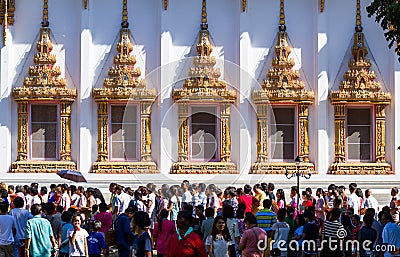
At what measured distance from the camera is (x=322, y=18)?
3033cm

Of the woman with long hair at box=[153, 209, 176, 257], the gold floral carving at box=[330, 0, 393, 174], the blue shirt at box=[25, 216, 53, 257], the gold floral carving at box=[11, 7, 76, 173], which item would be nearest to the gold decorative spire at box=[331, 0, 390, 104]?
the gold floral carving at box=[330, 0, 393, 174]

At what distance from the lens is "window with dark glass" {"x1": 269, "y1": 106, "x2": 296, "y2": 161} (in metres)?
30.6

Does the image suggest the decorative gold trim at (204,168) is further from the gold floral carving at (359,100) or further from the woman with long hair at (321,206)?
the woman with long hair at (321,206)

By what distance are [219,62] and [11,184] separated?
7.72m

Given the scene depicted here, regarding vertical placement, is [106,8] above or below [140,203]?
above

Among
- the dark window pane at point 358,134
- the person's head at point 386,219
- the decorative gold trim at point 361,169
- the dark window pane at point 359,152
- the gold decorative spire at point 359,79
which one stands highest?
the gold decorative spire at point 359,79

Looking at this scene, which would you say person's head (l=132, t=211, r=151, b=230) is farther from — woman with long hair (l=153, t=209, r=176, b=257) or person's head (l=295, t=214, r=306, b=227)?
person's head (l=295, t=214, r=306, b=227)

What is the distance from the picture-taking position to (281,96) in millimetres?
30219

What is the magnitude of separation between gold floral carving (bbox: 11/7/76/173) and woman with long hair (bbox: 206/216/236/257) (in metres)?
15.5

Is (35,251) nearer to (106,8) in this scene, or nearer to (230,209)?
(230,209)

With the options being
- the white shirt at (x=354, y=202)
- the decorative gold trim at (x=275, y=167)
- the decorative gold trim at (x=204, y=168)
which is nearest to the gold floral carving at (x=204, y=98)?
the decorative gold trim at (x=204, y=168)

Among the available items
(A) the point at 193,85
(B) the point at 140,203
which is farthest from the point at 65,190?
(A) the point at 193,85

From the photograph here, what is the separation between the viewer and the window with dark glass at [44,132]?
30.2 m

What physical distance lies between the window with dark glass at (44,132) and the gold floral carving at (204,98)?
3956mm
